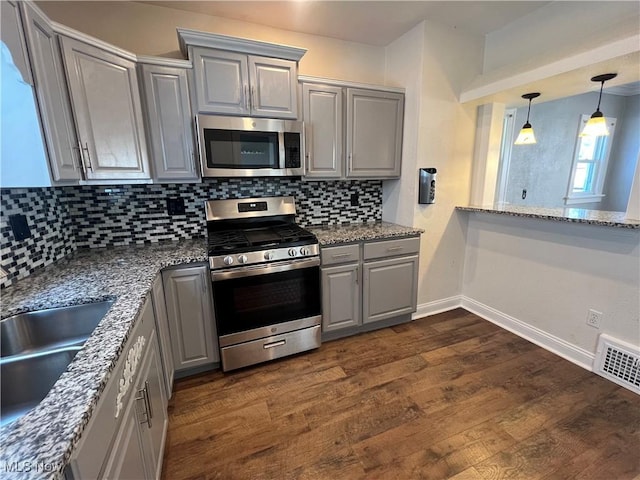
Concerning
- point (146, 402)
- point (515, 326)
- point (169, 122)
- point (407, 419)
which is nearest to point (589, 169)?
point (515, 326)

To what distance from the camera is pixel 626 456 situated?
57.2 inches

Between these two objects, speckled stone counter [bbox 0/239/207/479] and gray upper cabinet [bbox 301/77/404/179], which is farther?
gray upper cabinet [bbox 301/77/404/179]

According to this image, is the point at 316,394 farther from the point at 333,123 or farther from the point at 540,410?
the point at 333,123

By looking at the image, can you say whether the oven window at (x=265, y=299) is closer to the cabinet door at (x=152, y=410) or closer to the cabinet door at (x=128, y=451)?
the cabinet door at (x=152, y=410)

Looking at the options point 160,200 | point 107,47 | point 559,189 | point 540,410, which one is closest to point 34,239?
point 160,200

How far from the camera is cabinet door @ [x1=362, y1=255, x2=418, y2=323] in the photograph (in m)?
2.51

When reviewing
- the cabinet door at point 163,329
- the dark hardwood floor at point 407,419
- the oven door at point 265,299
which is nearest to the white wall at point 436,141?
the dark hardwood floor at point 407,419

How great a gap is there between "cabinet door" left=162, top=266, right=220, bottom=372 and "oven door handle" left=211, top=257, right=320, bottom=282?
11 cm

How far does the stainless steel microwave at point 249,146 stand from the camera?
200 cm

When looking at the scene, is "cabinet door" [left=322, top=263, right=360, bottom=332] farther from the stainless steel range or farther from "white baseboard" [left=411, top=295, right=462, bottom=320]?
"white baseboard" [left=411, top=295, right=462, bottom=320]

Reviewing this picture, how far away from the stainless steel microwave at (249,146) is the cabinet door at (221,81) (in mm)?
86

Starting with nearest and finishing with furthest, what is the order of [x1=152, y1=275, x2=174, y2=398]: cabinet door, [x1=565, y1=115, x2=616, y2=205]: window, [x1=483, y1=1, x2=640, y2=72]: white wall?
[x1=152, y1=275, x2=174, y2=398]: cabinet door < [x1=483, y1=1, x2=640, y2=72]: white wall < [x1=565, y1=115, x2=616, y2=205]: window

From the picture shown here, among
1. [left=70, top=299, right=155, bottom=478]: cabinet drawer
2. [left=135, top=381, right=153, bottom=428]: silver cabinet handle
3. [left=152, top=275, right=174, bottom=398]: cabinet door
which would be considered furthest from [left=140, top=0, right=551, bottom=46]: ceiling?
[left=135, top=381, right=153, bottom=428]: silver cabinet handle

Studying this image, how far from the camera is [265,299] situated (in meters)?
2.10
